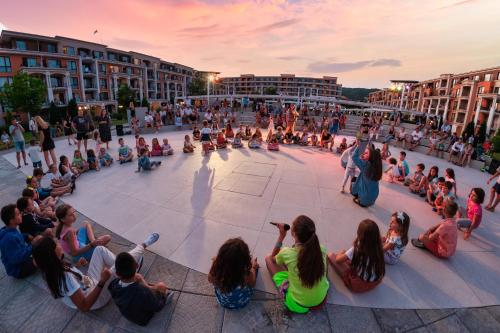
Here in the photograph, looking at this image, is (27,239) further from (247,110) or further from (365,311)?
(247,110)

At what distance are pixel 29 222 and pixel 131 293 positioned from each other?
294cm

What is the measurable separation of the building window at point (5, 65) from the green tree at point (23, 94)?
6187mm

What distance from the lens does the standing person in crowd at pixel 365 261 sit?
303 centimetres

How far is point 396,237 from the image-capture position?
380cm

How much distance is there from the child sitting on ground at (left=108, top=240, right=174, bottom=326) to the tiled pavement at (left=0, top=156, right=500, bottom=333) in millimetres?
248

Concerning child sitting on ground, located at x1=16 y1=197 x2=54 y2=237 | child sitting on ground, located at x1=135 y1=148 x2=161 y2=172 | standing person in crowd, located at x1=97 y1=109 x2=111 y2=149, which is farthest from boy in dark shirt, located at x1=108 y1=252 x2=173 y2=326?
standing person in crowd, located at x1=97 y1=109 x2=111 y2=149

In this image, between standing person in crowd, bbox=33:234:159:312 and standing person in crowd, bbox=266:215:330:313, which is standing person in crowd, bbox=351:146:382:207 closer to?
standing person in crowd, bbox=266:215:330:313

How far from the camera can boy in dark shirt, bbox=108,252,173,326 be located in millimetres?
2576

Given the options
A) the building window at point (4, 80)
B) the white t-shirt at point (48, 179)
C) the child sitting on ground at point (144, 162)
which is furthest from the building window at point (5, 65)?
the white t-shirt at point (48, 179)

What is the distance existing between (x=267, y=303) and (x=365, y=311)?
126 cm

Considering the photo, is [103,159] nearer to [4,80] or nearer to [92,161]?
[92,161]

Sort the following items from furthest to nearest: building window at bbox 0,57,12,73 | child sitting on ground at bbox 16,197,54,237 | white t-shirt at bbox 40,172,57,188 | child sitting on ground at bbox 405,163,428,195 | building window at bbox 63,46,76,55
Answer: building window at bbox 63,46,76,55
building window at bbox 0,57,12,73
child sitting on ground at bbox 405,163,428,195
white t-shirt at bbox 40,172,57,188
child sitting on ground at bbox 16,197,54,237

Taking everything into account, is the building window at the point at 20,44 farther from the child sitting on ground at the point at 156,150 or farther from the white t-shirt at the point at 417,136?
the white t-shirt at the point at 417,136

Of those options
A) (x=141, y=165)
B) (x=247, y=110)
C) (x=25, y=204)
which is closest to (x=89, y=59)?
(x=247, y=110)
